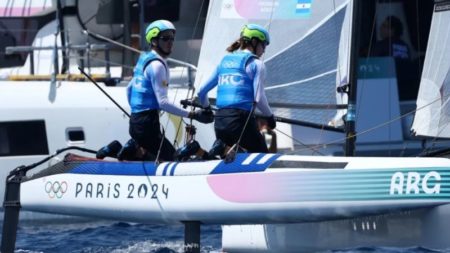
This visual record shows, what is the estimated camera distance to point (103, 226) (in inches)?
620

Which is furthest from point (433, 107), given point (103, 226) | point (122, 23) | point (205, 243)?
point (122, 23)

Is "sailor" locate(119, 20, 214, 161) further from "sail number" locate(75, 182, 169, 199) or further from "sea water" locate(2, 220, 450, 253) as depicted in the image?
"sea water" locate(2, 220, 450, 253)

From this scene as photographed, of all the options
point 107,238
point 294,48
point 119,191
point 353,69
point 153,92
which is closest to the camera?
point 119,191

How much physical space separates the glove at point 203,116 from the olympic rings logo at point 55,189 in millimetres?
1216

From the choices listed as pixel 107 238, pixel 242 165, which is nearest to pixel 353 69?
pixel 242 165

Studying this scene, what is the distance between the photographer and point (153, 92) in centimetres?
1211

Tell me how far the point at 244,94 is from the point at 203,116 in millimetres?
450

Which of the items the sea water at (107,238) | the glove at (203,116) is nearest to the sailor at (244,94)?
the glove at (203,116)

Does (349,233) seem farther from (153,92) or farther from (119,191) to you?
(153,92)

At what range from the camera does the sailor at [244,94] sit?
1154cm

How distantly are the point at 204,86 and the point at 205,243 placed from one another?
7.81ft

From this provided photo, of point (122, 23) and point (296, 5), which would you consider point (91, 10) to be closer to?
point (122, 23)

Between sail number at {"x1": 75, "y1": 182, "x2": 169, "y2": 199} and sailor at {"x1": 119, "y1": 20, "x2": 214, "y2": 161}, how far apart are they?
47cm

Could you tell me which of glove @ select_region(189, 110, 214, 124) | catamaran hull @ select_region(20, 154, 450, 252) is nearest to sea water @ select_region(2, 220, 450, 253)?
catamaran hull @ select_region(20, 154, 450, 252)
